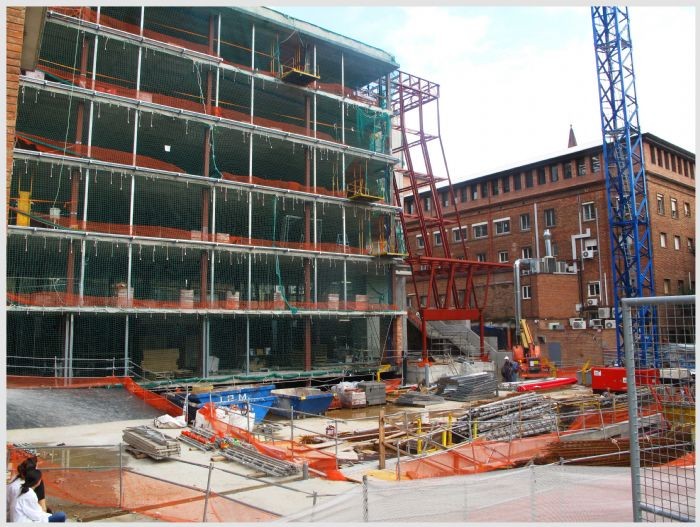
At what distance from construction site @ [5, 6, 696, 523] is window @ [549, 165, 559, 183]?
200 mm

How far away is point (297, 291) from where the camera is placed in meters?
33.6

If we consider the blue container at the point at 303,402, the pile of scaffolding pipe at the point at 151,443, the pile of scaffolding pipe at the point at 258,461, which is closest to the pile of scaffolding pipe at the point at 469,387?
the blue container at the point at 303,402

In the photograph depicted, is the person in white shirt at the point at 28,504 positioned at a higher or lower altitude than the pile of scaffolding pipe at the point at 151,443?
higher

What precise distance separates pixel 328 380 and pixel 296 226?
1020 cm

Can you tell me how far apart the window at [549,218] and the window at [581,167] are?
3.73 meters

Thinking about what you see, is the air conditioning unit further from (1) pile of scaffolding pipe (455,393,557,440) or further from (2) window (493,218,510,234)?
(1) pile of scaffolding pipe (455,393,557,440)

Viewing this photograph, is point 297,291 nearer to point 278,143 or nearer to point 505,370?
point 278,143

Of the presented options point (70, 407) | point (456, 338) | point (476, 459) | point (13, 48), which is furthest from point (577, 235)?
point (13, 48)

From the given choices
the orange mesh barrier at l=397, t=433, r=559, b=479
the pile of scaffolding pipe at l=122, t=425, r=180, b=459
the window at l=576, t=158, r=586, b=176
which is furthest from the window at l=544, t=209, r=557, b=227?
the pile of scaffolding pipe at l=122, t=425, r=180, b=459

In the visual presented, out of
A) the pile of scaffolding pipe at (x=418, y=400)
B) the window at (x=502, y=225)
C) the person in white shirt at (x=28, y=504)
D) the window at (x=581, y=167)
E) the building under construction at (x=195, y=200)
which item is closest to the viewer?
the person in white shirt at (x=28, y=504)

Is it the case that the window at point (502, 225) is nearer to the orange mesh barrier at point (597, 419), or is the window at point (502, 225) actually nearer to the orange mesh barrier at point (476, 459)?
the orange mesh barrier at point (597, 419)

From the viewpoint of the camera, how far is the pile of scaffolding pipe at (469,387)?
2617 centimetres

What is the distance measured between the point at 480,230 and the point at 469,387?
30.5 m

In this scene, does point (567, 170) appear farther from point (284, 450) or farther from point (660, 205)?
point (284, 450)
